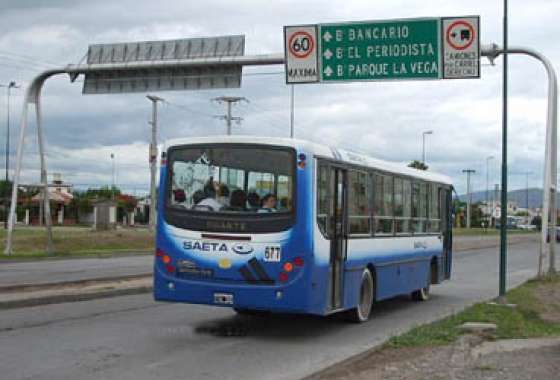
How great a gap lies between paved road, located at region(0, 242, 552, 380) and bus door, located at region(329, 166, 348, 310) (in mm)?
672

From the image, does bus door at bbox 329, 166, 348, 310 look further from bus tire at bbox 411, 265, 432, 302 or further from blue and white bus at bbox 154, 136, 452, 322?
bus tire at bbox 411, 265, 432, 302

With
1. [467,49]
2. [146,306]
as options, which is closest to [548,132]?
[467,49]

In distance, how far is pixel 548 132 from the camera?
26047mm

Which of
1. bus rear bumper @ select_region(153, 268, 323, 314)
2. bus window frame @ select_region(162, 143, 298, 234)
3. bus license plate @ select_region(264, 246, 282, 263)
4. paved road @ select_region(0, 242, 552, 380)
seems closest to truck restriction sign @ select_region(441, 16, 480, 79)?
paved road @ select_region(0, 242, 552, 380)

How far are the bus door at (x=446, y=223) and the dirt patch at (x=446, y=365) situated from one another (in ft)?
29.7

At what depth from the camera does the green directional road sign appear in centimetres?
2284

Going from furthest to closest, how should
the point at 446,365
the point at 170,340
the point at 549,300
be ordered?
the point at 549,300
the point at 170,340
the point at 446,365

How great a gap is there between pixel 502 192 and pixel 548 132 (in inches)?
382

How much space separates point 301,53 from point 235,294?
1283 centimetres

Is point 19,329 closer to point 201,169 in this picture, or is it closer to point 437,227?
point 201,169

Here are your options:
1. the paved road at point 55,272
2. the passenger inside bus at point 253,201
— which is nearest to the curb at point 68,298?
the paved road at point 55,272

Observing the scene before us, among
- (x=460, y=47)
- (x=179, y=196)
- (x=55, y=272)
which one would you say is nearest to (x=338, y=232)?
(x=179, y=196)

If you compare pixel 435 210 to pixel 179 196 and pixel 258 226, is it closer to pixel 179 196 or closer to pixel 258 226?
pixel 258 226

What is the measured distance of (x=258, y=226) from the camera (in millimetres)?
12172
